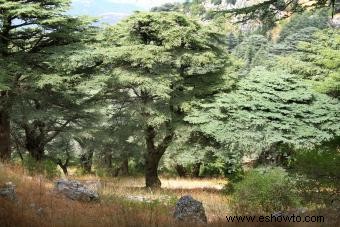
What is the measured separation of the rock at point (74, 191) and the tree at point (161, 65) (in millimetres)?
7556

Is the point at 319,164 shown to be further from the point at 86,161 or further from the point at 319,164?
the point at 86,161

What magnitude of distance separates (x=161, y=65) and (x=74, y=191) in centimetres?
968

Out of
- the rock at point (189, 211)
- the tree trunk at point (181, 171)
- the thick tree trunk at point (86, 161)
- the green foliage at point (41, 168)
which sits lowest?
the thick tree trunk at point (86, 161)

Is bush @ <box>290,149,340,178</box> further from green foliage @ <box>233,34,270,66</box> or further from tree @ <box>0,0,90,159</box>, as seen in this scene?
green foliage @ <box>233,34,270,66</box>

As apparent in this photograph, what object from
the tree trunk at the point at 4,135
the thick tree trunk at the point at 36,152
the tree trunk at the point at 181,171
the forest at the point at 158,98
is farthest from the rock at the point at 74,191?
the tree trunk at the point at 181,171

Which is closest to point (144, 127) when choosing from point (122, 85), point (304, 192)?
point (122, 85)

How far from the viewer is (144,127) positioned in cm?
1780

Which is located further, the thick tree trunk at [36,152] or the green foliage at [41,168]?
the thick tree trunk at [36,152]

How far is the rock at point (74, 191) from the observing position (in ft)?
30.7

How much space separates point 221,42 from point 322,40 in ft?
43.1

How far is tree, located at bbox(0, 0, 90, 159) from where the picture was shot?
49.7 ft

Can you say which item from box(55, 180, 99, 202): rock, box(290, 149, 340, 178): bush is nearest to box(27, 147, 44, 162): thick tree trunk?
box(55, 180, 99, 202): rock

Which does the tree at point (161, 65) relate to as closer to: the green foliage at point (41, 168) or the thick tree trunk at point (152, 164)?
the thick tree trunk at point (152, 164)

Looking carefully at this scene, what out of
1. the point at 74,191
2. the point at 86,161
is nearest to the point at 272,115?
the point at 74,191
